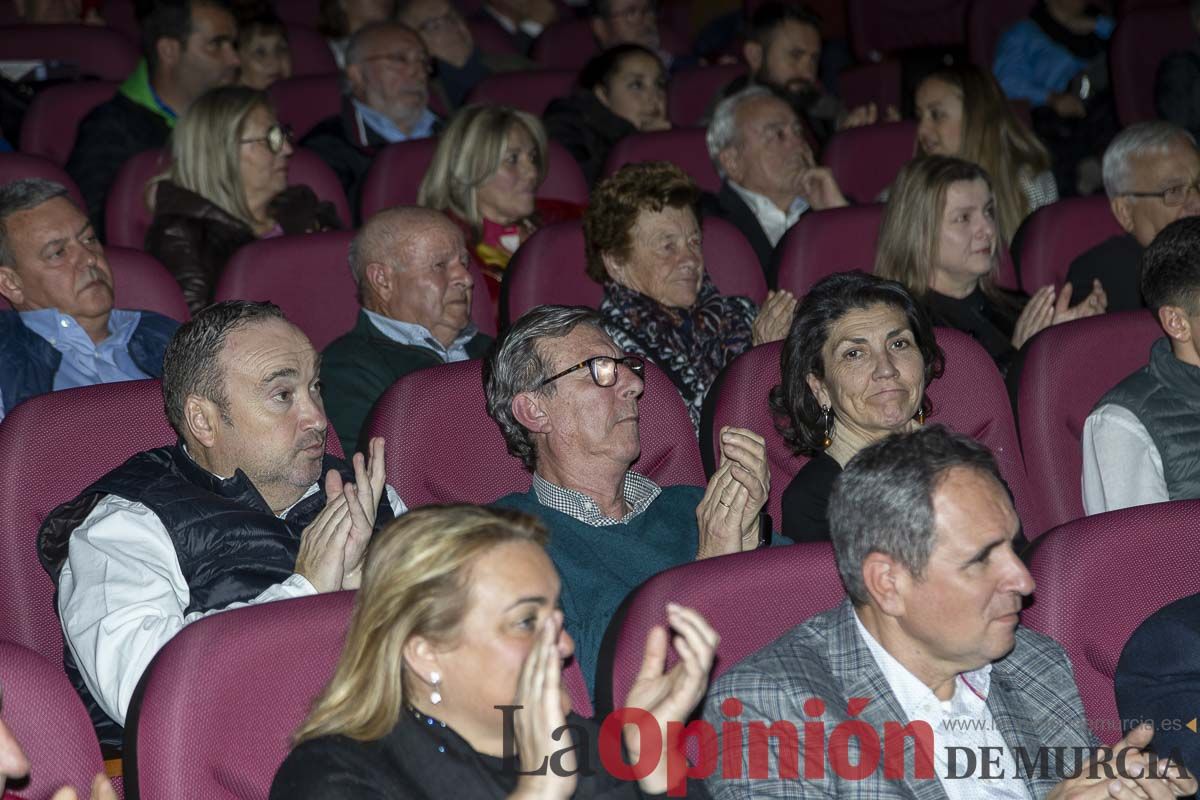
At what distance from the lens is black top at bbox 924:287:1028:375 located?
369 centimetres

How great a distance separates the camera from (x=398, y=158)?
455cm

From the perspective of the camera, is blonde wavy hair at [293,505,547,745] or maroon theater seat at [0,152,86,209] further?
maroon theater seat at [0,152,86,209]

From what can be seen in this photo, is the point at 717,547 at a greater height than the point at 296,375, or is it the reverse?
the point at 296,375

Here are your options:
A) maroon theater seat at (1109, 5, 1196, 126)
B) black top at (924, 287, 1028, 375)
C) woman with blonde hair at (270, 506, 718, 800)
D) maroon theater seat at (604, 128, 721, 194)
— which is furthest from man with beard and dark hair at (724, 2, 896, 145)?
woman with blonde hair at (270, 506, 718, 800)

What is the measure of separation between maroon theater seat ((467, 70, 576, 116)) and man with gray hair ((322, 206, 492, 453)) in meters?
2.37

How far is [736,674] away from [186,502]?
908 millimetres

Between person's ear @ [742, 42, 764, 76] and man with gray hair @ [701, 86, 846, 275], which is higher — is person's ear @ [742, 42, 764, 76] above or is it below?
above

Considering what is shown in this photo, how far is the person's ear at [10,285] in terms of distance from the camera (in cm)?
323

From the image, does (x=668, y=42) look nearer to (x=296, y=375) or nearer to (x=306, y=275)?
(x=306, y=275)

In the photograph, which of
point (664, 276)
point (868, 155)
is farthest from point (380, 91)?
point (664, 276)

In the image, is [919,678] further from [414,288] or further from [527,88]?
[527,88]

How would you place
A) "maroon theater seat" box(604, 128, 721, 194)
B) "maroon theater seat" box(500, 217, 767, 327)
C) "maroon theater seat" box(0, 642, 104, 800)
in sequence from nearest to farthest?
"maroon theater seat" box(0, 642, 104, 800) → "maroon theater seat" box(500, 217, 767, 327) → "maroon theater seat" box(604, 128, 721, 194)

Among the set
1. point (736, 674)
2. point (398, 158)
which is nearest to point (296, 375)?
point (736, 674)

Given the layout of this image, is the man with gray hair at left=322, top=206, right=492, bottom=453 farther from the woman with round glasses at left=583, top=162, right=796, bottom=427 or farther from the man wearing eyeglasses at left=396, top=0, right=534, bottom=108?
the man wearing eyeglasses at left=396, top=0, right=534, bottom=108
